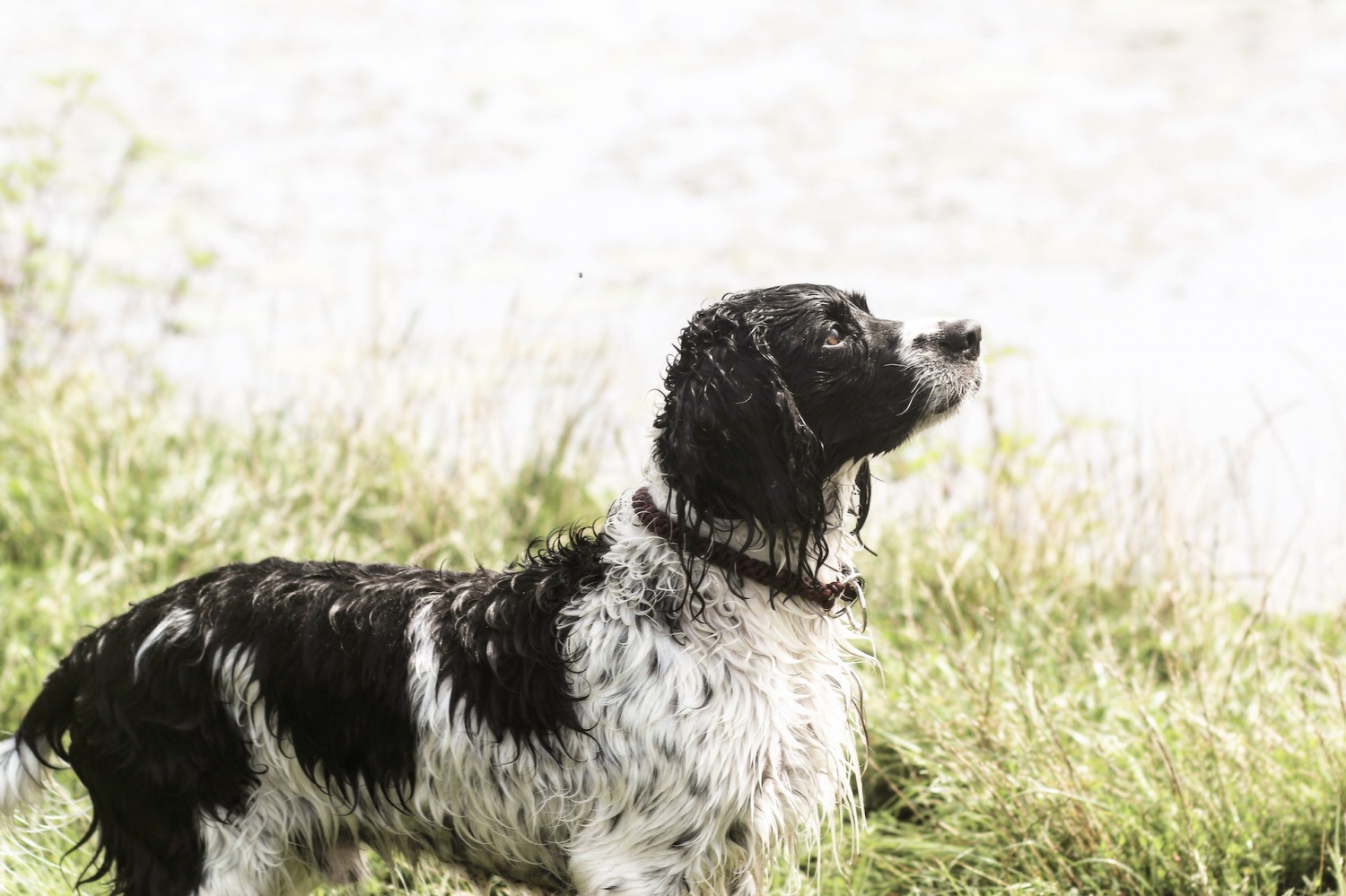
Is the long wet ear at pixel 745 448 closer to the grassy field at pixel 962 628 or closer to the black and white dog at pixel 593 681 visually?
the black and white dog at pixel 593 681

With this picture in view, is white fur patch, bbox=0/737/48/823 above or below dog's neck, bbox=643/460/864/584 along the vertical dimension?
below

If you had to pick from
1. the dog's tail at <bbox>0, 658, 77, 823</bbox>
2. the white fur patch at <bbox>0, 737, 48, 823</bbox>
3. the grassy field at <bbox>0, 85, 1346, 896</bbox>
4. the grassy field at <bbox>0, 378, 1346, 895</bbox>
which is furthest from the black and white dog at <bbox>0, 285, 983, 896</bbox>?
the grassy field at <bbox>0, 378, 1346, 895</bbox>

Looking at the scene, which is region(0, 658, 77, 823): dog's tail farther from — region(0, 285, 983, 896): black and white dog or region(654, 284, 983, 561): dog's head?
region(654, 284, 983, 561): dog's head

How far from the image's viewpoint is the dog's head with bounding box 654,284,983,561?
290 cm

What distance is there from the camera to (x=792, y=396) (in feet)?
9.81

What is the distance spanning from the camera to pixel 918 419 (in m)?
3.05

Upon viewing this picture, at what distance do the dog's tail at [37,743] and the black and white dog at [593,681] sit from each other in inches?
4.7

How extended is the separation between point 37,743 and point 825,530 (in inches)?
80.7

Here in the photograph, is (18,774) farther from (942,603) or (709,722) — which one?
(942,603)

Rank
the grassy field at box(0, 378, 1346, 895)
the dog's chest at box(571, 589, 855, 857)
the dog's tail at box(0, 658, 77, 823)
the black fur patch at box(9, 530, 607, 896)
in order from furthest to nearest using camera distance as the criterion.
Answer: the grassy field at box(0, 378, 1346, 895), the dog's tail at box(0, 658, 77, 823), the black fur patch at box(9, 530, 607, 896), the dog's chest at box(571, 589, 855, 857)

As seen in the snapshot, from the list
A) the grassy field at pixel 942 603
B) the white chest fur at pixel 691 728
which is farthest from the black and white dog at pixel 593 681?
the grassy field at pixel 942 603

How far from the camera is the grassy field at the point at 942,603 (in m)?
3.66

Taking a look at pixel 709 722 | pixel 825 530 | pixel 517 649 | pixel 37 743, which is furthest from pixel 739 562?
pixel 37 743

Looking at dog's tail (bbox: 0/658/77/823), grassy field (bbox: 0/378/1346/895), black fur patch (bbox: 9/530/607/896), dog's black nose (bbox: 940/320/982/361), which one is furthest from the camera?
grassy field (bbox: 0/378/1346/895)
